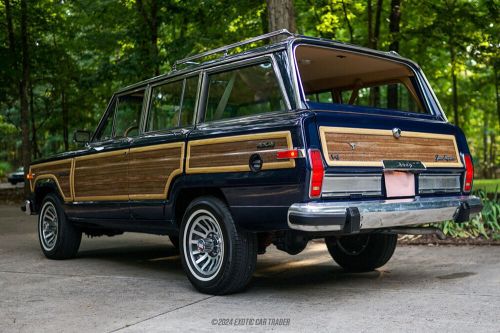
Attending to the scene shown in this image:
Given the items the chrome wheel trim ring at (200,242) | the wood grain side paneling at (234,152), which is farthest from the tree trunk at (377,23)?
the chrome wheel trim ring at (200,242)

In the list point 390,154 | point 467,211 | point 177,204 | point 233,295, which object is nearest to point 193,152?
point 177,204

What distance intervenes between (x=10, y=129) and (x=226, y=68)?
2959 centimetres

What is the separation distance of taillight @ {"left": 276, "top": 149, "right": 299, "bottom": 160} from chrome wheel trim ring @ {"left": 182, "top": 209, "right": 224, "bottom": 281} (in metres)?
0.94

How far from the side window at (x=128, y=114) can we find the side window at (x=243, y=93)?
1.29 metres

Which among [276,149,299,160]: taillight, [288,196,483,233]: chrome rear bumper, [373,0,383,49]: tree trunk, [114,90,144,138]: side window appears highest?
[373,0,383,49]: tree trunk

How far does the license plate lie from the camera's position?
4941 millimetres

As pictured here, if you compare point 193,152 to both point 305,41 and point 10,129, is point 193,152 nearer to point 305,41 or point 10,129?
point 305,41

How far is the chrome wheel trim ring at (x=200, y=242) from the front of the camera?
5230mm

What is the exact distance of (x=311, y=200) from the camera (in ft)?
14.6

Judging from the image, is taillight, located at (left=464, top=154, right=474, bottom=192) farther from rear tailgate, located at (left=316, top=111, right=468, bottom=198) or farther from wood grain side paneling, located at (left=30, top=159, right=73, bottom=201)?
wood grain side paneling, located at (left=30, top=159, right=73, bottom=201)

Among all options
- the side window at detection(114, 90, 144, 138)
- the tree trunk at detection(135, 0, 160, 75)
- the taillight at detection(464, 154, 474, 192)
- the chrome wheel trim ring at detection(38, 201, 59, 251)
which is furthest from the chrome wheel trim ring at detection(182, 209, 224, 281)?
the tree trunk at detection(135, 0, 160, 75)

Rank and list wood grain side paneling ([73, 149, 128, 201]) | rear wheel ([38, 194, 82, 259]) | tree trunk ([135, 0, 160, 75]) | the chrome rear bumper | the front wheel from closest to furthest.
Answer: the chrome rear bumper
the front wheel
wood grain side paneling ([73, 149, 128, 201])
rear wheel ([38, 194, 82, 259])
tree trunk ([135, 0, 160, 75])

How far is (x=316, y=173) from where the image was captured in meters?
4.45

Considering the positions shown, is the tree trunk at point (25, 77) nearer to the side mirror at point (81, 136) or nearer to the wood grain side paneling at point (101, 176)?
the side mirror at point (81, 136)
